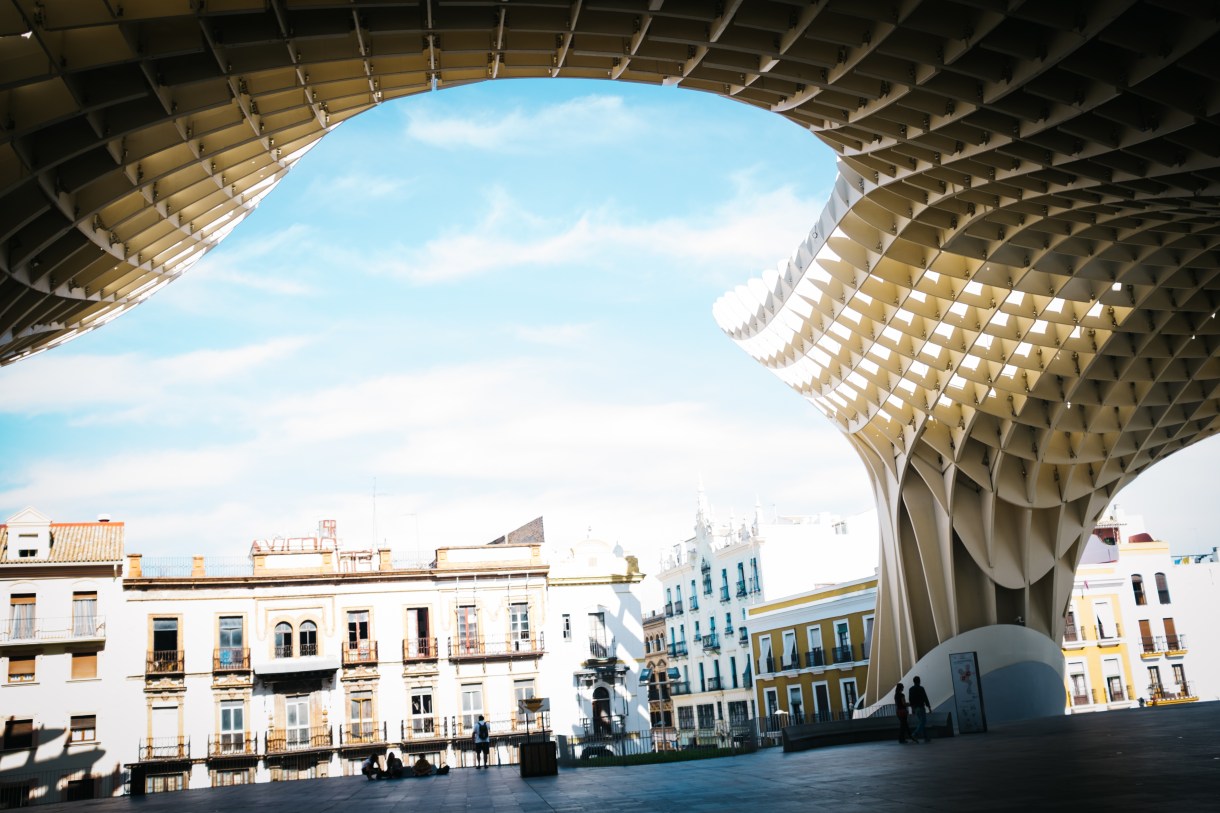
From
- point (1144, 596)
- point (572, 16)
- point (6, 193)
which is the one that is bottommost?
point (1144, 596)

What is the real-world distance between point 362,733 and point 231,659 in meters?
7.80

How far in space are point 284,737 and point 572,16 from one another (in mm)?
45456

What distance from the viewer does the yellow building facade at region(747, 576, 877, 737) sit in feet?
194

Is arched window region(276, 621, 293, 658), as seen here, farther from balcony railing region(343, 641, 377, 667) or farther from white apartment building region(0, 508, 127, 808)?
white apartment building region(0, 508, 127, 808)

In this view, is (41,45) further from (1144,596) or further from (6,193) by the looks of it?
(1144,596)

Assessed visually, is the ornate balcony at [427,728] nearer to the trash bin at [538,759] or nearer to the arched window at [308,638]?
the arched window at [308,638]

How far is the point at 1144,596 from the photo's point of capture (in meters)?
62.5

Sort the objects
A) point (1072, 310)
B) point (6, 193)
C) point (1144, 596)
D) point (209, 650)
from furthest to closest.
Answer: point (1144, 596) → point (209, 650) → point (1072, 310) → point (6, 193)

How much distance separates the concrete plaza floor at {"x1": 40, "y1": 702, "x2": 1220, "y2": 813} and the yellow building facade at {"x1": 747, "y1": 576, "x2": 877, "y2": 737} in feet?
96.7

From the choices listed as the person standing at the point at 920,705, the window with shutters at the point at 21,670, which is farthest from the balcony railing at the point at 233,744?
the person standing at the point at 920,705

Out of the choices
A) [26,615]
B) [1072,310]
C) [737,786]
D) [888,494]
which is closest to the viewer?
[737,786]

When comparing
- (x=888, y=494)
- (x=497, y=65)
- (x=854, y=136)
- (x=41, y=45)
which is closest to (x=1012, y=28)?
(x=854, y=136)

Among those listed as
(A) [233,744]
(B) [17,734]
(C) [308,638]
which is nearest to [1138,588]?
(C) [308,638]

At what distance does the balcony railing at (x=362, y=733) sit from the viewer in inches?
2111
